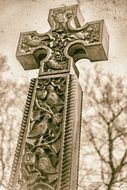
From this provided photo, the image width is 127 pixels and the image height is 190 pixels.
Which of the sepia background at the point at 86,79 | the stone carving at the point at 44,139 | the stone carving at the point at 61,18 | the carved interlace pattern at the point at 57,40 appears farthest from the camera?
the sepia background at the point at 86,79

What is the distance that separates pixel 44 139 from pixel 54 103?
303 millimetres

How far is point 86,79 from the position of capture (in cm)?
545

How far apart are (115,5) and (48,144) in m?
3.12

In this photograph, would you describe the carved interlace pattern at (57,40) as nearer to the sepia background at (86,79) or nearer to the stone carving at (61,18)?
the stone carving at (61,18)

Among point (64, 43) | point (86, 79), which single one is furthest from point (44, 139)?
point (86, 79)

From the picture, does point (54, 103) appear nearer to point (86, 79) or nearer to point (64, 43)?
point (64, 43)

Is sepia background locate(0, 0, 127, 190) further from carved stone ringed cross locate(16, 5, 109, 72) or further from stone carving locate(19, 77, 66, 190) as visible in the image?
stone carving locate(19, 77, 66, 190)

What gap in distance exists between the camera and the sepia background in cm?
510

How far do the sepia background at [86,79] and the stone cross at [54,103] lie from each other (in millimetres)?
1746

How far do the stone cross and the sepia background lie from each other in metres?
1.75

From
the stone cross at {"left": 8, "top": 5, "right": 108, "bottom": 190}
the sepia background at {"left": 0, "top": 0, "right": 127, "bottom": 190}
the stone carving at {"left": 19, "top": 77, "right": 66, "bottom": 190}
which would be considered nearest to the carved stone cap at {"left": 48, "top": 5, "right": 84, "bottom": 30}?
the stone cross at {"left": 8, "top": 5, "right": 108, "bottom": 190}

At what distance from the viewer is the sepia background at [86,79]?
510cm

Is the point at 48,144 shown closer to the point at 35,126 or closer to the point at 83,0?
the point at 35,126

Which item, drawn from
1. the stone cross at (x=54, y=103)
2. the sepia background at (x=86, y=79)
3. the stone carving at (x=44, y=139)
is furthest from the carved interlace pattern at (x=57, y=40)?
the sepia background at (x=86, y=79)
